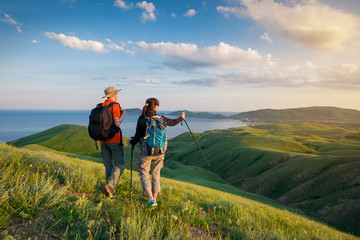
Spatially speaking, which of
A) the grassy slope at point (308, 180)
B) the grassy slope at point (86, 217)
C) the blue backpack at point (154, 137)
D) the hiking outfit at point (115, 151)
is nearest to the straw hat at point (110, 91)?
the hiking outfit at point (115, 151)

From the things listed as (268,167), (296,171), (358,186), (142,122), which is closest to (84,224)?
(142,122)

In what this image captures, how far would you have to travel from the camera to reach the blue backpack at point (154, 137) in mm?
5652

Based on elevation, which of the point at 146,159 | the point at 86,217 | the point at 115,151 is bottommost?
the point at 86,217

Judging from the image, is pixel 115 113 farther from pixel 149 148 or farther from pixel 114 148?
pixel 149 148

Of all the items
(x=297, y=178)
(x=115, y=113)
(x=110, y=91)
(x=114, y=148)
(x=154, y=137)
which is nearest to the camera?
(x=154, y=137)

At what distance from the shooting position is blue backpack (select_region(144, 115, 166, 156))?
5.65 m

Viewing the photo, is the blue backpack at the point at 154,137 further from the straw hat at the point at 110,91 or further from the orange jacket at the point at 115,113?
the straw hat at the point at 110,91

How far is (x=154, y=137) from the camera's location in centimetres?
566

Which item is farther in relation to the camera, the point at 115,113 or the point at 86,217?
the point at 115,113

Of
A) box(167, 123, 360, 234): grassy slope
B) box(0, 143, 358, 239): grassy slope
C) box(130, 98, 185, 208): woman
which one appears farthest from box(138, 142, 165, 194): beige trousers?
box(167, 123, 360, 234): grassy slope

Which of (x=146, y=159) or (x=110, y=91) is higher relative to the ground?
(x=110, y=91)

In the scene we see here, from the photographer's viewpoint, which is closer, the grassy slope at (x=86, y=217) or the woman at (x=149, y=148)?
the grassy slope at (x=86, y=217)

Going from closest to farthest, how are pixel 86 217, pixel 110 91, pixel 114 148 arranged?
pixel 86 217, pixel 114 148, pixel 110 91

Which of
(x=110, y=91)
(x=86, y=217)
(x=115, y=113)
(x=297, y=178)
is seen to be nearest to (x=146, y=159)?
(x=115, y=113)
